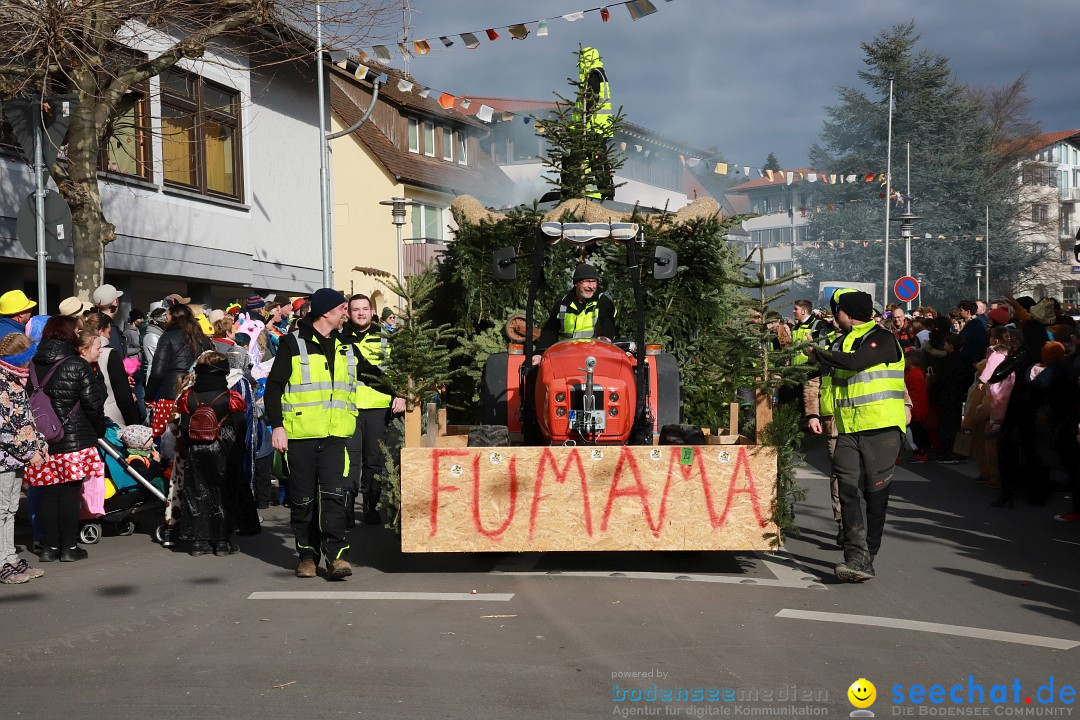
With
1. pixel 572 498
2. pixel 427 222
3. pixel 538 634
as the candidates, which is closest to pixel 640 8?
pixel 572 498

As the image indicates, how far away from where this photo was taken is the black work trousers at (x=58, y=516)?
29.9 ft

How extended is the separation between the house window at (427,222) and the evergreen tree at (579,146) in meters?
26.7

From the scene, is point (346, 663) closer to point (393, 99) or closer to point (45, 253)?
→ point (45, 253)

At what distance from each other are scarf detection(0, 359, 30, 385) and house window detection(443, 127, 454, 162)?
115 feet

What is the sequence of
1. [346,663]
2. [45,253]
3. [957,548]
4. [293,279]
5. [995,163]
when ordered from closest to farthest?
[346,663]
[957,548]
[45,253]
[293,279]
[995,163]

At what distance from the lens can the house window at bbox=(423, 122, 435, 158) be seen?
41844 mm

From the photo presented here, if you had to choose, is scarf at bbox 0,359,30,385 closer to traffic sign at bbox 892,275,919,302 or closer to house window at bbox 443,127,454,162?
traffic sign at bbox 892,275,919,302

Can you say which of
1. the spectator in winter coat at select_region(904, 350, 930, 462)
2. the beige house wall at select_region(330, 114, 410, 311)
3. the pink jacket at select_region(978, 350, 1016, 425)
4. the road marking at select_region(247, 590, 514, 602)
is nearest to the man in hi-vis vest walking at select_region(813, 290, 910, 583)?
the road marking at select_region(247, 590, 514, 602)

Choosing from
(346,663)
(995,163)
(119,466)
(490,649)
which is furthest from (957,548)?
(995,163)

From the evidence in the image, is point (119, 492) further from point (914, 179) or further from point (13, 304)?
point (914, 179)

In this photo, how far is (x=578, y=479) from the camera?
781 centimetres

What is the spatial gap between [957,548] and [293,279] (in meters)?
19.2

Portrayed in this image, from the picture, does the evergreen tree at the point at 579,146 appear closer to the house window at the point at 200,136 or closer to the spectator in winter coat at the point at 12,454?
the spectator in winter coat at the point at 12,454

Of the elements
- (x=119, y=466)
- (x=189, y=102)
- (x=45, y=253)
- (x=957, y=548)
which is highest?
(x=189, y=102)
